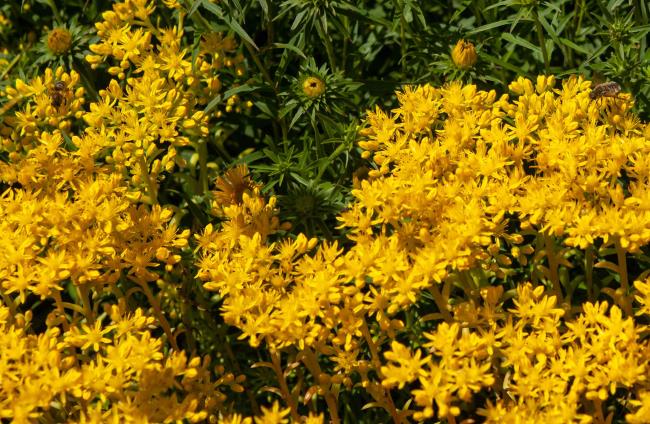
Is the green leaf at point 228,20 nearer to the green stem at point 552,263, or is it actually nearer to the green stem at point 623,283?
the green stem at point 552,263

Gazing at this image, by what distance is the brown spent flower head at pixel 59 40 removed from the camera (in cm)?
364

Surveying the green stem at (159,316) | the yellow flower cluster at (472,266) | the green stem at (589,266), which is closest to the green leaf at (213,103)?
the yellow flower cluster at (472,266)

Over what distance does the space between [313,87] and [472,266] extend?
38.7 inches

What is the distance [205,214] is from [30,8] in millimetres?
1842

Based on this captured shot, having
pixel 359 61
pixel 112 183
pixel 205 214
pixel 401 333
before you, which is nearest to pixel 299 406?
pixel 401 333

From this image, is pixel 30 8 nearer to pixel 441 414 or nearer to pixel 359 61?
pixel 359 61

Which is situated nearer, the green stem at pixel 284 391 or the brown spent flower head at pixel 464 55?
the green stem at pixel 284 391

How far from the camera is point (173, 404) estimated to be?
2646 mm

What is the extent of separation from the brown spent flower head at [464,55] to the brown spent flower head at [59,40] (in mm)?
1552

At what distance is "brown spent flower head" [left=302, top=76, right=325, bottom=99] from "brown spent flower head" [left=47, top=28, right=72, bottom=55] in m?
1.04

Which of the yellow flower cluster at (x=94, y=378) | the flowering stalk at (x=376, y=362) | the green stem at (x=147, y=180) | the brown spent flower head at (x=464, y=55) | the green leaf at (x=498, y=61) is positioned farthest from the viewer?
the green leaf at (x=498, y=61)

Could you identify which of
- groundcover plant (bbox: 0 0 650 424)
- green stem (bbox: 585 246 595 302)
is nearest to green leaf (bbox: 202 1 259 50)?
groundcover plant (bbox: 0 0 650 424)

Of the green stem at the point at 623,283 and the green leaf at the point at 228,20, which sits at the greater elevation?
the green leaf at the point at 228,20

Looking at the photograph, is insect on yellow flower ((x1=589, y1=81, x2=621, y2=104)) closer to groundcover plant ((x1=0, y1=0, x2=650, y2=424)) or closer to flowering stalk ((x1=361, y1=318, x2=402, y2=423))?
groundcover plant ((x1=0, y1=0, x2=650, y2=424))
